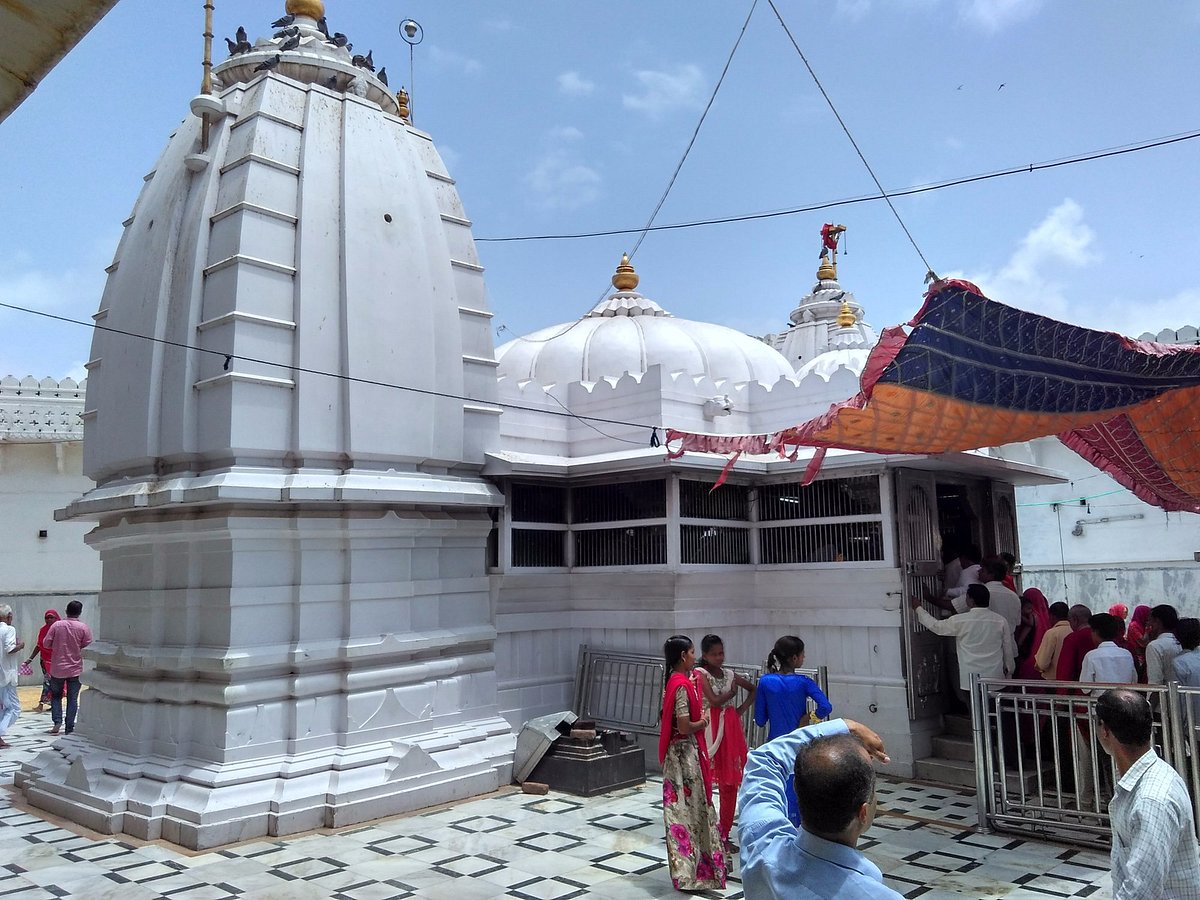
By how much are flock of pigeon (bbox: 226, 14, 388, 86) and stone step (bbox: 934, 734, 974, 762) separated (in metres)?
9.36

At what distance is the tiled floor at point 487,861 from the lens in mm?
5910

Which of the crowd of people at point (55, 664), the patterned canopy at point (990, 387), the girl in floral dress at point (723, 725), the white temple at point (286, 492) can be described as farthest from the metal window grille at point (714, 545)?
the crowd of people at point (55, 664)

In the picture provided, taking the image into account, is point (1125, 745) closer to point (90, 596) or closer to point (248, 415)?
point (248, 415)

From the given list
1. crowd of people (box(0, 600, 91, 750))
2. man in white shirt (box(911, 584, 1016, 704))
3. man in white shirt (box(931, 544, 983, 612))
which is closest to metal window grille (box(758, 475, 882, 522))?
man in white shirt (box(931, 544, 983, 612))

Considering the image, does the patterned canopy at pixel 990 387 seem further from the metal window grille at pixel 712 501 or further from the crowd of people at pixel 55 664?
the crowd of people at pixel 55 664

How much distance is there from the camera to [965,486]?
10.7 meters

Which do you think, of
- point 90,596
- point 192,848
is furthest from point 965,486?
point 90,596

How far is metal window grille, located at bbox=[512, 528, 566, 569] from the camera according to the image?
990 centimetres

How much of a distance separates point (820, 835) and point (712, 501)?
791cm

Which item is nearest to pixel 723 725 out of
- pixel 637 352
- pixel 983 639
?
pixel 983 639

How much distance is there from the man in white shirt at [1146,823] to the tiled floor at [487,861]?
2.95 meters

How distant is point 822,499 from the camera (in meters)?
9.93

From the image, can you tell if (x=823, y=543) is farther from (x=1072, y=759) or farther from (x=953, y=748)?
(x=1072, y=759)

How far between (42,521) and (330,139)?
1331 centimetres
